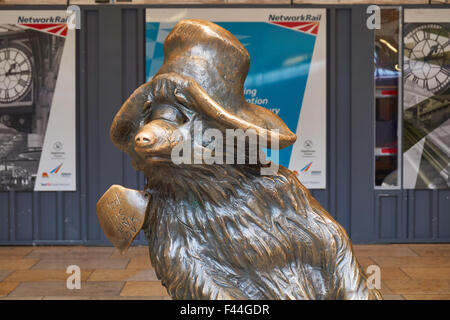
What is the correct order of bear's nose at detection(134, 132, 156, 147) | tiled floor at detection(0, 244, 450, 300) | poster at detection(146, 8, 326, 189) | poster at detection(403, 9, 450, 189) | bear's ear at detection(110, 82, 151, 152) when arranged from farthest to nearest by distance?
poster at detection(403, 9, 450, 189), poster at detection(146, 8, 326, 189), tiled floor at detection(0, 244, 450, 300), bear's ear at detection(110, 82, 151, 152), bear's nose at detection(134, 132, 156, 147)

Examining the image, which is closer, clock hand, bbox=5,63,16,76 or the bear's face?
the bear's face

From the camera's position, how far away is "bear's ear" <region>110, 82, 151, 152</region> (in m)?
1.47

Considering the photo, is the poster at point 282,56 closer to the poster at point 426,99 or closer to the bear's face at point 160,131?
the poster at point 426,99

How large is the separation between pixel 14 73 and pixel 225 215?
14.7ft

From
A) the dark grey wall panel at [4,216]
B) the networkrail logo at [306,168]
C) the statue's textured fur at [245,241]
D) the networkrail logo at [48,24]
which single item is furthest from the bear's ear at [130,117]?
the dark grey wall panel at [4,216]

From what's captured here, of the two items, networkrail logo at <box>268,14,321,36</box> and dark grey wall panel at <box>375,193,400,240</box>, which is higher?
networkrail logo at <box>268,14,321,36</box>

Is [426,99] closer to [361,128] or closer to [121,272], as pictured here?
[361,128]

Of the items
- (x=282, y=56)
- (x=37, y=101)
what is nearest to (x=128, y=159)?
(x=37, y=101)

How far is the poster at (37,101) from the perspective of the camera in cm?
520

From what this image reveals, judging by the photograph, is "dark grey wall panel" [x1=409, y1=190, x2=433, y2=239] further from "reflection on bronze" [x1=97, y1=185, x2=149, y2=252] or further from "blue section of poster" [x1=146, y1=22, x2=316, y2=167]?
"reflection on bronze" [x1=97, y1=185, x2=149, y2=252]

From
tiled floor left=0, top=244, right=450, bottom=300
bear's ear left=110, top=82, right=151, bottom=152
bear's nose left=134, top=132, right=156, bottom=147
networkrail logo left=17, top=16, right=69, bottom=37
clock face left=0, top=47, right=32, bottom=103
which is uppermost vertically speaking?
networkrail logo left=17, top=16, right=69, bottom=37

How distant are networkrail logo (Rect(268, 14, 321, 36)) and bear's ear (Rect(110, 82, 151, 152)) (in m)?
3.96

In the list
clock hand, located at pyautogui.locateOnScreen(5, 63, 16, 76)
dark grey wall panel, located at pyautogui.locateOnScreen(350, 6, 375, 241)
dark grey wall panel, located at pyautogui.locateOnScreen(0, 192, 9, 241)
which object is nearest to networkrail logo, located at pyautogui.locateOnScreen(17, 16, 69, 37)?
clock hand, located at pyautogui.locateOnScreen(5, 63, 16, 76)

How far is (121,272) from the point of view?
4.38m
